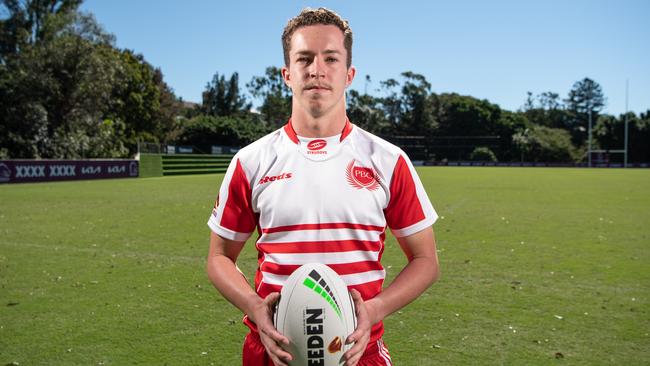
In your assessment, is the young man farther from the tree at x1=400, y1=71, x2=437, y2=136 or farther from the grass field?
the tree at x1=400, y1=71, x2=437, y2=136

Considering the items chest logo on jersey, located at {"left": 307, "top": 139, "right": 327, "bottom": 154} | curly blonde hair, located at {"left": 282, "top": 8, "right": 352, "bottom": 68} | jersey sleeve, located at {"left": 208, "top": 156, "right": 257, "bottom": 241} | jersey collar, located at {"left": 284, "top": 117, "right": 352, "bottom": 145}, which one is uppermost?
curly blonde hair, located at {"left": 282, "top": 8, "right": 352, "bottom": 68}

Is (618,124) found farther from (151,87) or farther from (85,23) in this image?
(85,23)

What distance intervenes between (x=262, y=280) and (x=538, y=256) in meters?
7.98

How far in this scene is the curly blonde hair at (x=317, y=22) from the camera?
2.09 meters

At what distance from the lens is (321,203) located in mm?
1998

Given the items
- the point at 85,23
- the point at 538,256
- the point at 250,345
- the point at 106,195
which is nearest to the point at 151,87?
the point at 85,23

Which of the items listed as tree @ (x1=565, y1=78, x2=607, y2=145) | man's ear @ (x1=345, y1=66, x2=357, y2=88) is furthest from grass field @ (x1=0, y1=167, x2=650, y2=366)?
tree @ (x1=565, y1=78, x2=607, y2=145)

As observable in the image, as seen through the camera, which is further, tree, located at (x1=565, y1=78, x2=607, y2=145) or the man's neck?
tree, located at (x1=565, y1=78, x2=607, y2=145)

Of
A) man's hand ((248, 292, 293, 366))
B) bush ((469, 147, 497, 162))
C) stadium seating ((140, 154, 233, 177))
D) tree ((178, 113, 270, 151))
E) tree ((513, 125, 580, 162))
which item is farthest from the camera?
bush ((469, 147, 497, 162))

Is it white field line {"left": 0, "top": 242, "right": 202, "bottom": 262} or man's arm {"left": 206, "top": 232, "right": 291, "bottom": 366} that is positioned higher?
man's arm {"left": 206, "top": 232, "right": 291, "bottom": 366}

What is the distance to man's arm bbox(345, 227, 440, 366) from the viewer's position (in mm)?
1810

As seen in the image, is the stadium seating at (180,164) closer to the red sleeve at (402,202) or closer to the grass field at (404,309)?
the grass field at (404,309)

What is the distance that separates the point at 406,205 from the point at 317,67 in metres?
0.65

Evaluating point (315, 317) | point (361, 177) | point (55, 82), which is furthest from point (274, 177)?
point (55, 82)
